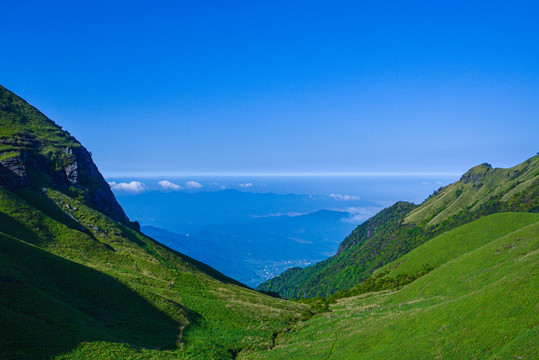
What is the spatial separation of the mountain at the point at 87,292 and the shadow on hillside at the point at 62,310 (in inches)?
4.5

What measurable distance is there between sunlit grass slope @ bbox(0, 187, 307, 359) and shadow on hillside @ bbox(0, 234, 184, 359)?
77 mm

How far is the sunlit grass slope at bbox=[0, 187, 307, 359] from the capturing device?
77.8 feet

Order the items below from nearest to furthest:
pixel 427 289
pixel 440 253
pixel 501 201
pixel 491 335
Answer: pixel 491 335
pixel 427 289
pixel 440 253
pixel 501 201

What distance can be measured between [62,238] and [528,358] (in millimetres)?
69014

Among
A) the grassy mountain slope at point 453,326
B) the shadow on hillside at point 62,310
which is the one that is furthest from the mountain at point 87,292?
the grassy mountain slope at point 453,326

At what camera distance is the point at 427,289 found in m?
51.0

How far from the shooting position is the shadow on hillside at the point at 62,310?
2189 centimetres

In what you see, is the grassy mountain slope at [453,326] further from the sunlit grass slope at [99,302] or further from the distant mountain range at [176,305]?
the sunlit grass slope at [99,302]

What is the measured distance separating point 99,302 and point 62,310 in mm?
7966

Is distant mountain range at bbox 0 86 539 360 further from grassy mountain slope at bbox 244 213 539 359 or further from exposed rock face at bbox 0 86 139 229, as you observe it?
exposed rock face at bbox 0 86 139 229

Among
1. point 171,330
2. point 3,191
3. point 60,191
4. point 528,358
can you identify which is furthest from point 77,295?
point 60,191

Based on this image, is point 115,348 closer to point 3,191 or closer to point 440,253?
point 3,191

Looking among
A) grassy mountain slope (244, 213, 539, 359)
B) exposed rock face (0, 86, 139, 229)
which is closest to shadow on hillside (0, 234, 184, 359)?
grassy mountain slope (244, 213, 539, 359)

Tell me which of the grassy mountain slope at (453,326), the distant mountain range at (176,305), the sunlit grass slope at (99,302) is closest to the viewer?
the grassy mountain slope at (453,326)
